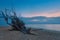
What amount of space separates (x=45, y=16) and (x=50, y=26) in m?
0.24

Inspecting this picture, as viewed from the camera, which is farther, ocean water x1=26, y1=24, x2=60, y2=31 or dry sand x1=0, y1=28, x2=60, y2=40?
ocean water x1=26, y1=24, x2=60, y2=31

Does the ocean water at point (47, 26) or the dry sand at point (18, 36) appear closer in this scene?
the dry sand at point (18, 36)

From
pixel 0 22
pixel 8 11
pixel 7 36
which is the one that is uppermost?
pixel 8 11

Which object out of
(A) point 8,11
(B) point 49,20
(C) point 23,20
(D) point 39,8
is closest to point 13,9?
(A) point 8,11

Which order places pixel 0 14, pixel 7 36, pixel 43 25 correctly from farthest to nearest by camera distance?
pixel 43 25 < pixel 0 14 < pixel 7 36

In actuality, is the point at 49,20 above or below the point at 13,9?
below

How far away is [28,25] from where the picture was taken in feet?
9.76

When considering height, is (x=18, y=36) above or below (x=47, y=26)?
below

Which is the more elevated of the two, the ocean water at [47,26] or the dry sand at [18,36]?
the ocean water at [47,26]

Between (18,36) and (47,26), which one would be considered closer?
(18,36)

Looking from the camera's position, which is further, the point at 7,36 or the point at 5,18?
the point at 5,18

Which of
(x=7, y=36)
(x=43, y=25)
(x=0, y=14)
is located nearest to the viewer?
(x=7, y=36)

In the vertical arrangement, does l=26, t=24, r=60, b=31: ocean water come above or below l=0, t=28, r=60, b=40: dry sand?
above

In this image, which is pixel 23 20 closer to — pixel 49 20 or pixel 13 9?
pixel 13 9
